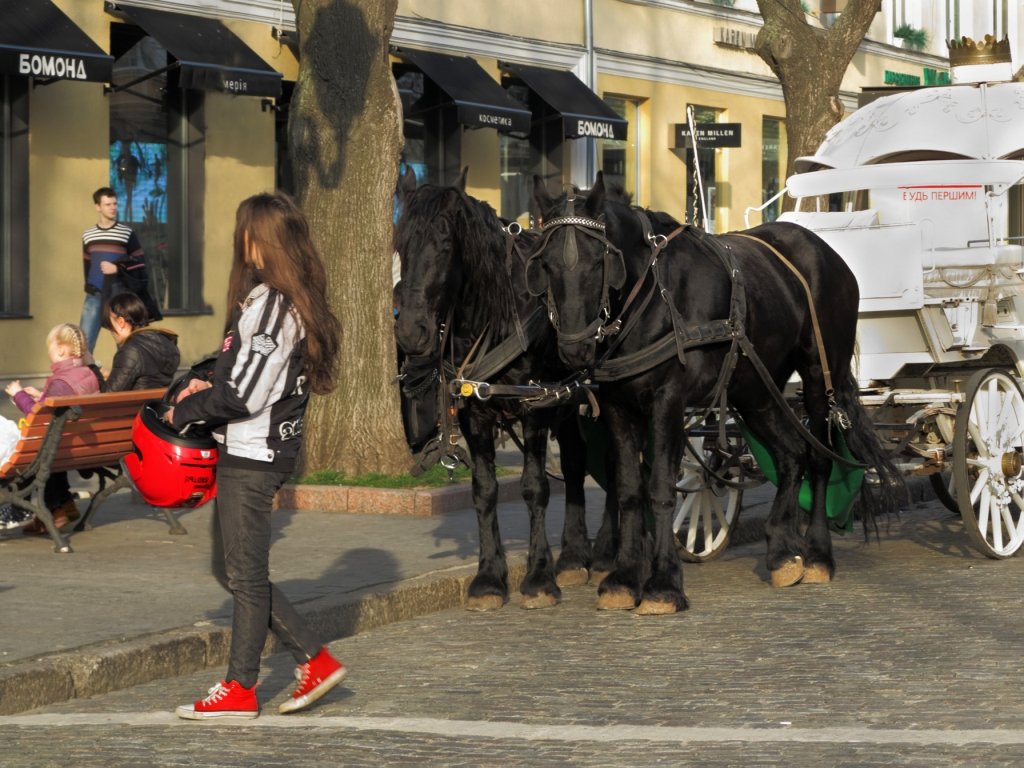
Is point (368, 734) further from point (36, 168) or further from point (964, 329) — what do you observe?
point (36, 168)

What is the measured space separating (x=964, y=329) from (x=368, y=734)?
5592 millimetres

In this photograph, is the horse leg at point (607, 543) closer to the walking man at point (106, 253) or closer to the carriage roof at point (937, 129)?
the carriage roof at point (937, 129)

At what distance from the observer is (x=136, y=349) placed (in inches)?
421

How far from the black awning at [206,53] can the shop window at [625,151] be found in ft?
27.1

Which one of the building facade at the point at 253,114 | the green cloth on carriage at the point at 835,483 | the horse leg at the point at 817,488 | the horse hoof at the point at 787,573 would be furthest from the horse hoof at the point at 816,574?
the building facade at the point at 253,114

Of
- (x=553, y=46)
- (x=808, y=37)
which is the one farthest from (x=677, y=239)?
(x=553, y=46)

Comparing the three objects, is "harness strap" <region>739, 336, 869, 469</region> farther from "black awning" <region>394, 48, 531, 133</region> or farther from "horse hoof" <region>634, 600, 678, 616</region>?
"black awning" <region>394, 48, 531, 133</region>

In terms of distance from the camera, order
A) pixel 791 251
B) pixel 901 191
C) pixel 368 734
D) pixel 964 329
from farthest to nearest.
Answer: pixel 901 191
pixel 964 329
pixel 791 251
pixel 368 734

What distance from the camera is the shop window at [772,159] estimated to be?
31797 mm

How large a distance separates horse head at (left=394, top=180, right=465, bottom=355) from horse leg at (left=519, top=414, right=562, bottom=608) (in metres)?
0.84

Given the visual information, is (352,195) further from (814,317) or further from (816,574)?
(816,574)

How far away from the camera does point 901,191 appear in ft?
38.3

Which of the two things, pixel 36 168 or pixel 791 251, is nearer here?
pixel 791 251

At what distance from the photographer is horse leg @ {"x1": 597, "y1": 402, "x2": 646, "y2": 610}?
852 centimetres
